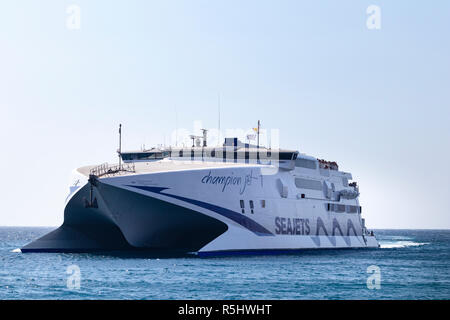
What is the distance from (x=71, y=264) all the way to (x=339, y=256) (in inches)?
840

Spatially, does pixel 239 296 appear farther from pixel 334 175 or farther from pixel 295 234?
pixel 334 175

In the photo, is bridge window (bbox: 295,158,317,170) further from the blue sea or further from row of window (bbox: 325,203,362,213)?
the blue sea

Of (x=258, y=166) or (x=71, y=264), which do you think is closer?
(x=71, y=264)

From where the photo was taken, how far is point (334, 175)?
233ft

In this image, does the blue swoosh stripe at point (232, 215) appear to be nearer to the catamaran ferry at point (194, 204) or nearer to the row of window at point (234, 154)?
the catamaran ferry at point (194, 204)

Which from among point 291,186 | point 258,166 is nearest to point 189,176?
point 258,166

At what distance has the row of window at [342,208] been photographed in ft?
225

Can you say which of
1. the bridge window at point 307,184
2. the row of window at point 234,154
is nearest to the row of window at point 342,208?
the bridge window at point 307,184

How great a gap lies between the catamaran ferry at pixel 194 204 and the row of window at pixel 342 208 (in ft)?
13.8

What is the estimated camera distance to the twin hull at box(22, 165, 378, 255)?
48.6 m

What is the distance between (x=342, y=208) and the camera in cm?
7231

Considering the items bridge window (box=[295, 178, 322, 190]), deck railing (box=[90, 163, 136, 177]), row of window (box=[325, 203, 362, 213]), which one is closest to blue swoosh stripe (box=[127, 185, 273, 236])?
deck railing (box=[90, 163, 136, 177])
